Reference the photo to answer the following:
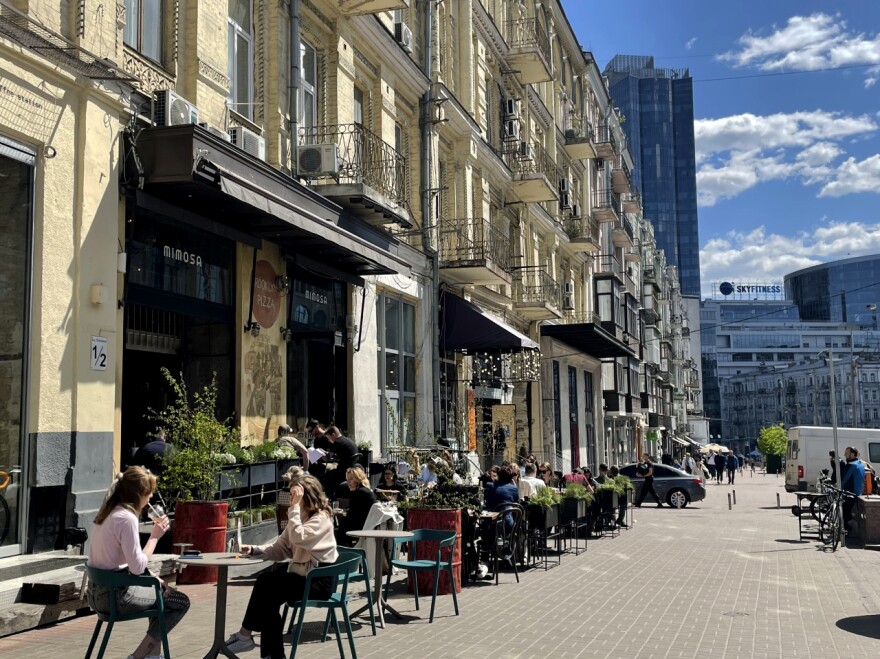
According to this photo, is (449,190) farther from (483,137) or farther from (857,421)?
(857,421)

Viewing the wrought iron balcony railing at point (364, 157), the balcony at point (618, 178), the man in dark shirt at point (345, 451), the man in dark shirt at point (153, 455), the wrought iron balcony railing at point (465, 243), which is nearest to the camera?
the man in dark shirt at point (153, 455)

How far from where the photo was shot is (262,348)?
554 inches

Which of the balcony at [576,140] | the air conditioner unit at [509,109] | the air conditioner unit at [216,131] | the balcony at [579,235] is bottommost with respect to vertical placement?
the air conditioner unit at [216,131]

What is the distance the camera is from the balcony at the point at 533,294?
2888 centimetres

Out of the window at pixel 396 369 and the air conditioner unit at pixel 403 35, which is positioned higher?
the air conditioner unit at pixel 403 35

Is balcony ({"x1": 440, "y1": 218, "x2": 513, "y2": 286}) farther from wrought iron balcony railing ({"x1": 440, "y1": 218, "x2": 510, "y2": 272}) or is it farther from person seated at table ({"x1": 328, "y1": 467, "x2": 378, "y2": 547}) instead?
person seated at table ({"x1": 328, "y1": 467, "x2": 378, "y2": 547})

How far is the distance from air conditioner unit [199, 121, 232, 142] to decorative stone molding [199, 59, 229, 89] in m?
0.68

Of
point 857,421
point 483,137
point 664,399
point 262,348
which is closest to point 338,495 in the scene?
point 262,348

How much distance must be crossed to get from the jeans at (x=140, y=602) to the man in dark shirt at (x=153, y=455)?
4368 mm

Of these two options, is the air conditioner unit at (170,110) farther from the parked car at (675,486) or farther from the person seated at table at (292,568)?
the parked car at (675,486)

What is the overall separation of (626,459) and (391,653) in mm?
45171

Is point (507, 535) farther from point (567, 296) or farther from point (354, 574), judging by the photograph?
point (567, 296)

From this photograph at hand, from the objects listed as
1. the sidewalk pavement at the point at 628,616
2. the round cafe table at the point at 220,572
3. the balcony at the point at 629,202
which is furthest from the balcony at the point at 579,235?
the round cafe table at the point at 220,572

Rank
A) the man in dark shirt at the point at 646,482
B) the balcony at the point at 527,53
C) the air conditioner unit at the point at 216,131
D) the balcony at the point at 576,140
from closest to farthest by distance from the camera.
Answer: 1. the air conditioner unit at the point at 216,131
2. the man in dark shirt at the point at 646,482
3. the balcony at the point at 527,53
4. the balcony at the point at 576,140
